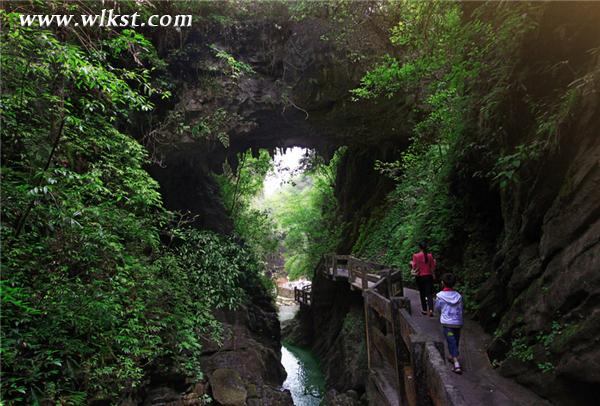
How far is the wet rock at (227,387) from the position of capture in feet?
32.9

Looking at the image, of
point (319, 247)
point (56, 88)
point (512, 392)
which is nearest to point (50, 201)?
point (56, 88)

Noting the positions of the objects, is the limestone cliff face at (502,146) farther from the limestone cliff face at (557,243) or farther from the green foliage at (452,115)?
the green foliage at (452,115)

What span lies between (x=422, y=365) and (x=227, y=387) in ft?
28.6

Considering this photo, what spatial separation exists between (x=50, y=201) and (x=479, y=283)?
8.30 meters

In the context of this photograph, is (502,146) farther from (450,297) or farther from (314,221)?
(314,221)

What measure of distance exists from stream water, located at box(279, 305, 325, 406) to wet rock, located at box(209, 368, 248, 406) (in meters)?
4.78

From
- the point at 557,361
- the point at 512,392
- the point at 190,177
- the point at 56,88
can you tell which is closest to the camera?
the point at 557,361

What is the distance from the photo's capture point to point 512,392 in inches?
160

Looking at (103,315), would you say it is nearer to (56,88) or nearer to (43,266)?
(43,266)

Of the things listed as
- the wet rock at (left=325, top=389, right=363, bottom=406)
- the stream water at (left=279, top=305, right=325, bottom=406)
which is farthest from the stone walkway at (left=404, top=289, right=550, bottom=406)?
the stream water at (left=279, top=305, right=325, bottom=406)

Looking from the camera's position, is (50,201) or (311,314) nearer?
(50,201)

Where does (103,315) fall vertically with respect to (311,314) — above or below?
below

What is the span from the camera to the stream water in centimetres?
1489

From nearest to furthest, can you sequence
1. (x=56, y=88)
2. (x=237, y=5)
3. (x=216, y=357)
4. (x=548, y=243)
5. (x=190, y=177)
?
1. (x=548, y=243)
2. (x=56, y=88)
3. (x=216, y=357)
4. (x=237, y=5)
5. (x=190, y=177)
